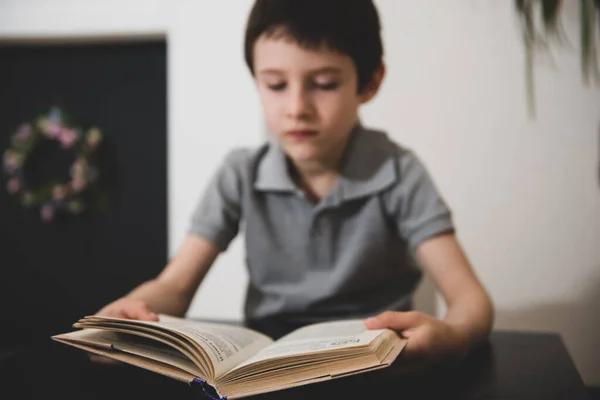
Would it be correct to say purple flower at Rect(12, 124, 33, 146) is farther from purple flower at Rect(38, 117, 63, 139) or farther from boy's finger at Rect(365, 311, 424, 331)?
boy's finger at Rect(365, 311, 424, 331)

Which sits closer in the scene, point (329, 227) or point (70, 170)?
point (329, 227)

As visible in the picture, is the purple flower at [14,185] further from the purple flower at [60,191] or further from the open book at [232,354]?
the open book at [232,354]

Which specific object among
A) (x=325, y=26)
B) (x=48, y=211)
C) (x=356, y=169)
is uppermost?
(x=325, y=26)

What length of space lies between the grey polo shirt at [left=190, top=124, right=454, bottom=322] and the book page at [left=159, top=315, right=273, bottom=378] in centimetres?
29

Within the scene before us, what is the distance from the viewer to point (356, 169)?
0.91 metres

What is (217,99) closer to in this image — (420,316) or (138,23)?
(138,23)

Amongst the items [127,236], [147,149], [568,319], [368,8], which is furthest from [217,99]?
[568,319]

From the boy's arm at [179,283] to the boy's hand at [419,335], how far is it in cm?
32

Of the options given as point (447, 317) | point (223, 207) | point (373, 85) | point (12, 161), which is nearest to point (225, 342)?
point (447, 317)

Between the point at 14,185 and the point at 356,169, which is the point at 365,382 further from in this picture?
the point at 14,185

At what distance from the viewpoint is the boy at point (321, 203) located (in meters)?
0.77

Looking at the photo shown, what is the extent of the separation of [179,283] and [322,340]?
404 millimetres

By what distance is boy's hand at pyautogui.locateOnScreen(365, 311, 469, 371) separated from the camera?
540mm

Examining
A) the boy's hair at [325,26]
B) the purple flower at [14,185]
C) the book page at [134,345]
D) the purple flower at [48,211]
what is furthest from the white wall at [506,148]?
the purple flower at [14,185]
